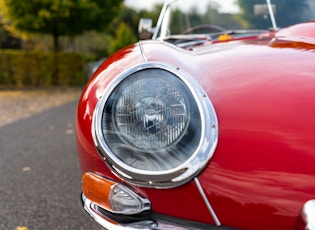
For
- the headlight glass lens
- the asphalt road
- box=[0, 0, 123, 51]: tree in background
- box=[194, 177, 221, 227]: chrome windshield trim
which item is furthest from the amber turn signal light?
box=[0, 0, 123, 51]: tree in background

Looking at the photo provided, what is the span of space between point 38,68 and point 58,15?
2.28 metres

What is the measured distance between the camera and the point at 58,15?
1191 cm

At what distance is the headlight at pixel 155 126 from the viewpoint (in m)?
1.10

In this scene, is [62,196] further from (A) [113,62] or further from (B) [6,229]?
(A) [113,62]

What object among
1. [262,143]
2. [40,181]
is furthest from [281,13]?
[40,181]

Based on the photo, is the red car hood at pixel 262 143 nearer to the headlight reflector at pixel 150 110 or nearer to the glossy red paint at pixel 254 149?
the glossy red paint at pixel 254 149

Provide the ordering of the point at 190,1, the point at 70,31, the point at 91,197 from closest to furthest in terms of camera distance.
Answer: the point at 91,197
the point at 190,1
the point at 70,31

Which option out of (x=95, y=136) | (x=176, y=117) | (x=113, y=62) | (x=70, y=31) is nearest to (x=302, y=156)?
(x=176, y=117)

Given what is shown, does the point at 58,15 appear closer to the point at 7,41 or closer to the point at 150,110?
the point at 150,110

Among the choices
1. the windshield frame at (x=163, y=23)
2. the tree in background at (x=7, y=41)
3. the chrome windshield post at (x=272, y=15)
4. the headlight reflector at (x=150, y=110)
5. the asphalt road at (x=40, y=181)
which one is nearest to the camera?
the headlight reflector at (x=150, y=110)

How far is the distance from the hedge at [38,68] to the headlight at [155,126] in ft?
41.5

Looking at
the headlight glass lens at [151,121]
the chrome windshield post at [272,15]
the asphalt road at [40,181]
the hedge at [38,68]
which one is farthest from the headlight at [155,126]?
the hedge at [38,68]

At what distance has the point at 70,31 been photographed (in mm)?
12867

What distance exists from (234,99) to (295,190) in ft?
1.05
